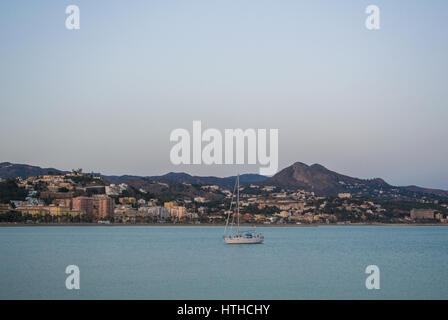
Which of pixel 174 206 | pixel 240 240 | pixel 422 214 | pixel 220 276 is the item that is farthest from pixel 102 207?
pixel 220 276

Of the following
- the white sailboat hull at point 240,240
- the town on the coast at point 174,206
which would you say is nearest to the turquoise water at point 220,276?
the white sailboat hull at point 240,240

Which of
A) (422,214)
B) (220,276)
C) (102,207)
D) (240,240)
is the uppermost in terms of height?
(220,276)

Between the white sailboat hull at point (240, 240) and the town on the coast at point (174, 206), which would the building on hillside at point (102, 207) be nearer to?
the town on the coast at point (174, 206)

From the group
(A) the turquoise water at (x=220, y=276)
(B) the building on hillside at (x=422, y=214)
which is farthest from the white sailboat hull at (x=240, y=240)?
(B) the building on hillside at (x=422, y=214)

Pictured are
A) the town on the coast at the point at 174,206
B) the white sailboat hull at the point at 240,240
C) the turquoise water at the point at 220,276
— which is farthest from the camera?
the town on the coast at the point at 174,206

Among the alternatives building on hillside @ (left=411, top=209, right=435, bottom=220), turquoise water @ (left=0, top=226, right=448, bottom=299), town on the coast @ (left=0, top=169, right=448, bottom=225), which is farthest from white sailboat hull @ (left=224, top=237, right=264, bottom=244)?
building on hillside @ (left=411, top=209, right=435, bottom=220)

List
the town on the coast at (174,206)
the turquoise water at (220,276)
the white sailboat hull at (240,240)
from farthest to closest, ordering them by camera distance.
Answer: the town on the coast at (174,206), the white sailboat hull at (240,240), the turquoise water at (220,276)

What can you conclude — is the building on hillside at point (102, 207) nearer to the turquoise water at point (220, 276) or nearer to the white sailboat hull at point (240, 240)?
the white sailboat hull at point (240, 240)

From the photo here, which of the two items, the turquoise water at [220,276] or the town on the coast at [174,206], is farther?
the town on the coast at [174,206]

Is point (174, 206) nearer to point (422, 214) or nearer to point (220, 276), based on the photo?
point (422, 214)

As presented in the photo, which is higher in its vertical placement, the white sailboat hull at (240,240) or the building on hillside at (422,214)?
the white sailboat hull at (240,240)

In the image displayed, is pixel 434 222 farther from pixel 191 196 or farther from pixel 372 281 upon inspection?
pixel 372 281

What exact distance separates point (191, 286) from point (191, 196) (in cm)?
13452

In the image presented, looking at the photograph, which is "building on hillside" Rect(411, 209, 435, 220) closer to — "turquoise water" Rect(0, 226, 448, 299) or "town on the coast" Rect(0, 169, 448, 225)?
"town on the coast" Rect(0, 169, 448, 225)
